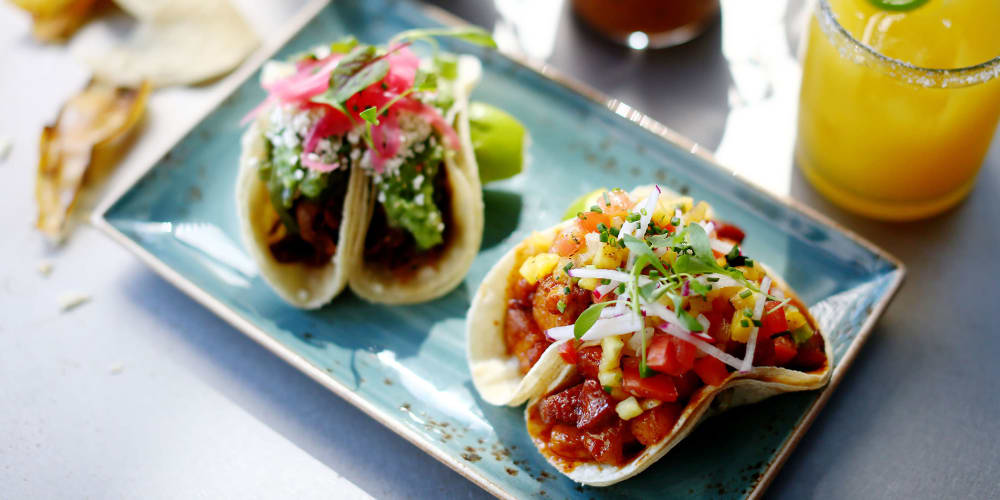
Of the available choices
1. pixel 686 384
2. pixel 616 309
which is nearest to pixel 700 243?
pixel 616 309

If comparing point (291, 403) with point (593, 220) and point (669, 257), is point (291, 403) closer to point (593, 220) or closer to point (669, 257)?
point (593, 220)

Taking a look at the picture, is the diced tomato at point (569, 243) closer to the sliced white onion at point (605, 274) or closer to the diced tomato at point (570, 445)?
the sliced white onion at point (605, 274)

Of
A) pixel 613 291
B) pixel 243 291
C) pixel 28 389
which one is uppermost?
pixel 613 291

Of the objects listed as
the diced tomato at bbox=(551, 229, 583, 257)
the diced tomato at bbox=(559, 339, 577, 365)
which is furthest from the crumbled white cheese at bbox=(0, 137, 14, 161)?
the diced tomato at bbox=(559, 339, 577, 365)

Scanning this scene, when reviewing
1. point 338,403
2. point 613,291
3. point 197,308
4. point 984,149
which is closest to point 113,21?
point 197,308

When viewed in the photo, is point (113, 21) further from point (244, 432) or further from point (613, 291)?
point (613, 291)

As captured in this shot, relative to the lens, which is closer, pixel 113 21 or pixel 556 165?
pixel 556 165

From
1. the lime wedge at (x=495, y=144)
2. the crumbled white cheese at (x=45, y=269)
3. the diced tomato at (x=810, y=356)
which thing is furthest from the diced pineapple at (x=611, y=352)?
the crumbled white cheese at (x=45, y=269)
